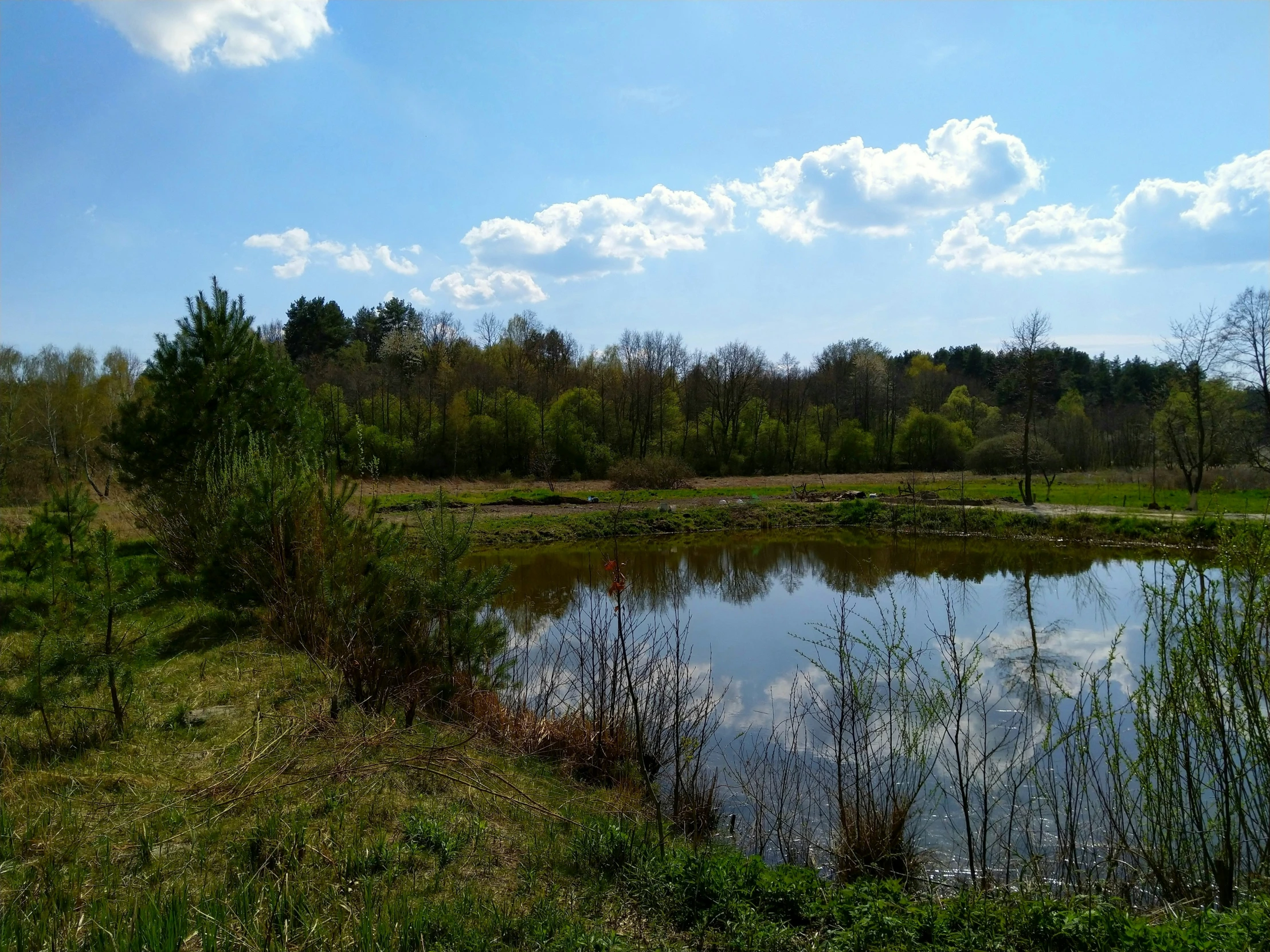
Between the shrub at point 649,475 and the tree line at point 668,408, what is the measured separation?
510 cm

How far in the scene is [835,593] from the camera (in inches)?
712

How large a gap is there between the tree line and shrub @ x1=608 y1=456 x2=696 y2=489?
5.10m

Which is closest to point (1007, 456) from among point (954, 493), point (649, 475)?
point (954, 493)

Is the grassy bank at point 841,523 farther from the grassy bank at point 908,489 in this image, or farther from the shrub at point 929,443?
the shrub at point 929,443

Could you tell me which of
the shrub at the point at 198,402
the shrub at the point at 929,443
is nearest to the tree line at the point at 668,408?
the shrub at the point at 929,443

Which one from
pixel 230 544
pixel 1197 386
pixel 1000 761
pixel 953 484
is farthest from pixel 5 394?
pixel 1197 386

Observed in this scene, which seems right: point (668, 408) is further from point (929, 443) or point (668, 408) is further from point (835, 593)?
point (835, 593)

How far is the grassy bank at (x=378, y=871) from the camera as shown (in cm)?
368

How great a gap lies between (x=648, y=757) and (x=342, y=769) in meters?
3.19

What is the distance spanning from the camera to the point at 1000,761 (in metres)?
7.85

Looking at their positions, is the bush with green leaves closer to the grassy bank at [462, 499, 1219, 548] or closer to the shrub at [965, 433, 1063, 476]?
the grassy bank at [462, 499, 1219, 548]

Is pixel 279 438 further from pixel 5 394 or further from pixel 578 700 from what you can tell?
pixel 5 394

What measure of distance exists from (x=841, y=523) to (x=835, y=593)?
15500mm

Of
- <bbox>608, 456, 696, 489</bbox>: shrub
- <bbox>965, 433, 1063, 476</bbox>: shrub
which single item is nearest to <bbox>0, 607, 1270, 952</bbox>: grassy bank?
<bbox>608, 456, 696, 489</bbox>: shrub
